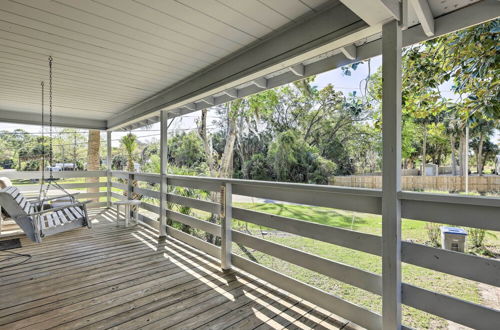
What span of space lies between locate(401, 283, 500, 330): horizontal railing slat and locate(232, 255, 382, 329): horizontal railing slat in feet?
1.12

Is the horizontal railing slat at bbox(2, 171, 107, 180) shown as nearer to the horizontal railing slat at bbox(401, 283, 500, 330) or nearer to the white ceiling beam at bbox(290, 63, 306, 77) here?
the white ceiling beam at bbox(290, 63, 306, 77)

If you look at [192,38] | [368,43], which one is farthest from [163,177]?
[368,43]

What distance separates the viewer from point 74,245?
398 cm

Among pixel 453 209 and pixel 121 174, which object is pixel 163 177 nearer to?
pixel 121 174

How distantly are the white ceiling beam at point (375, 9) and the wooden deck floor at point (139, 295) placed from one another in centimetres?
215

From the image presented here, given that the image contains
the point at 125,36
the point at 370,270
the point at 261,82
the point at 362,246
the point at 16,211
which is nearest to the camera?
the point at 362,246

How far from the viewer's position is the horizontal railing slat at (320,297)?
1.90 metres

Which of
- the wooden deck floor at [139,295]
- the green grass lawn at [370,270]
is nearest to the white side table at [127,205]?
the wooden deck floor at [139,295]

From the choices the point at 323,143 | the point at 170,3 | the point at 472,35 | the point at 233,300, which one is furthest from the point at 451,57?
the point at 323,143

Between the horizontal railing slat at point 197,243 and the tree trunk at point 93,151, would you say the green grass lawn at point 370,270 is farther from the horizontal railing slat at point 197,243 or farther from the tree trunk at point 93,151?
the tree trunk at point 93,151

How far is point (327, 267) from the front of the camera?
2.16 metres

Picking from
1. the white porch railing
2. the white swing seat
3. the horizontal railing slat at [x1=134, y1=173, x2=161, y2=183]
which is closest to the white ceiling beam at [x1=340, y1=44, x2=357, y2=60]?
the white porch railing

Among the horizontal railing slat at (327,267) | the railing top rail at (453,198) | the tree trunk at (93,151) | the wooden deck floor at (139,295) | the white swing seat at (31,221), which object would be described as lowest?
the wooden deck floor at (139,295)

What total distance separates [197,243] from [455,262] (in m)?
3.07
